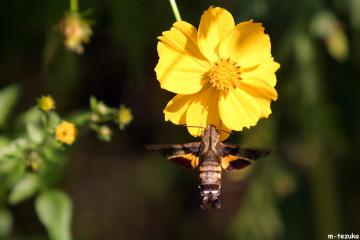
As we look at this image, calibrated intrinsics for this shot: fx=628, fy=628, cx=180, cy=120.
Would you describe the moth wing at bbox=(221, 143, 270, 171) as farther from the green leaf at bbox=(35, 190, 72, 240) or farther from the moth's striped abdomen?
the green leaf at bbox=(35, 190, 72, 240)

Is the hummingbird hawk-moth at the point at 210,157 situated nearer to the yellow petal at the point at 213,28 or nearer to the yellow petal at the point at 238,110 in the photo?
the yellow petal at the point at 238,110

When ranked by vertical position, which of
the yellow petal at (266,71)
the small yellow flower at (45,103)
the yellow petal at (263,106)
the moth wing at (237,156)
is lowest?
the moth wing at (237,156)

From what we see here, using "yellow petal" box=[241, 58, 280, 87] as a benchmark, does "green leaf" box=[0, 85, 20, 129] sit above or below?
above

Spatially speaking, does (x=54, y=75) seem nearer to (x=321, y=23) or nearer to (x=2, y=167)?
(x=2, y=167)

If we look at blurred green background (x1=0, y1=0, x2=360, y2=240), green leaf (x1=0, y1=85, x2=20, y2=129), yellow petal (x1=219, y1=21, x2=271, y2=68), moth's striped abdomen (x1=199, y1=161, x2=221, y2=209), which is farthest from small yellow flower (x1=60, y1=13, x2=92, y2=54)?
moth's striped abdomen (x1=199, y1=161, x2=221, y2=209)

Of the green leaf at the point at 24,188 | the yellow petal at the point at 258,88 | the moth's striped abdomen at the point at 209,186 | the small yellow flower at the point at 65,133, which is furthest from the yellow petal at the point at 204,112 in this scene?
the green leaf at the point at 24,188

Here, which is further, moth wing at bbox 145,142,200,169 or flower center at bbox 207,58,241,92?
flower center at bbox 207,58,241,92
